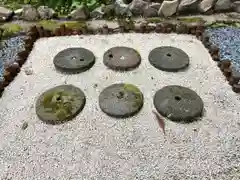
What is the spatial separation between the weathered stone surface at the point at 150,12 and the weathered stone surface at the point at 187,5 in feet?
1.79

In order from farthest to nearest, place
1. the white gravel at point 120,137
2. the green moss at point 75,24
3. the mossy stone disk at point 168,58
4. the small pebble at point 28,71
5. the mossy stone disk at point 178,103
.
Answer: the green moss at point 75,24 → the small pebble at point 28,71 → the mossy stone disk at point 168,58 → the mossy stone disk at point 178,103 → the white gravel at point 120,137

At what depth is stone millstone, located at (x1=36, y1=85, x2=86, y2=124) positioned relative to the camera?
156 inches

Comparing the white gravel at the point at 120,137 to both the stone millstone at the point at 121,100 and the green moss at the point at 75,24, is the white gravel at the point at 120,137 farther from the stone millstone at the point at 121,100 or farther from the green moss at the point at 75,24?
the green moss at the point at 75,24

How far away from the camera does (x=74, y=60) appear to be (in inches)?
192

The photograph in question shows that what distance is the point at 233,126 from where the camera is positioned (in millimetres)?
3883

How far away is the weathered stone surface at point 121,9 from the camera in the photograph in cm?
656

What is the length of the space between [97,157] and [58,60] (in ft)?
6.64

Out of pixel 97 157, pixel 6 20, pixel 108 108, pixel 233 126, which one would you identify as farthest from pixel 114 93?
pixel 6 20

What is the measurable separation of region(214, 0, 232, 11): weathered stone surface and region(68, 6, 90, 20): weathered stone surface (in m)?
2.96

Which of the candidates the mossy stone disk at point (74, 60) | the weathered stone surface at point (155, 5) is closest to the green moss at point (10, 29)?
the mossy stone disk at point (74, 60)

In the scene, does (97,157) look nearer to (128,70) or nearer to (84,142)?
(84,142)

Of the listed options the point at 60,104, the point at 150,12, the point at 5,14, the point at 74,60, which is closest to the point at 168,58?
the point at 74,60

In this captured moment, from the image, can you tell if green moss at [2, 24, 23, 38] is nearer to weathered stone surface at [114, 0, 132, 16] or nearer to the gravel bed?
weathered stone surface at [114, 0, 132, 16]

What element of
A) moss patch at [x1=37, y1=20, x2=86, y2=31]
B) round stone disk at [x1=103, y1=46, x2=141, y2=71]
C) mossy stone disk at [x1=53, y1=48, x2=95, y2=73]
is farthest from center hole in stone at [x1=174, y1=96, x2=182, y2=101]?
moss patch at [x1=37, y1=20, x2=86, y2=31]
